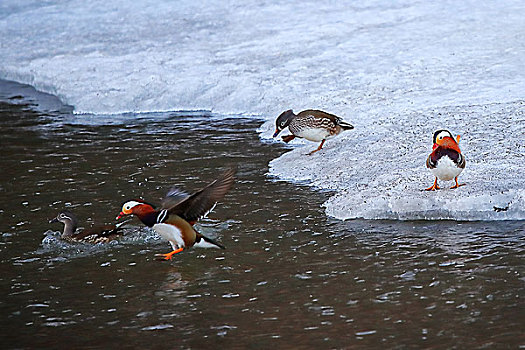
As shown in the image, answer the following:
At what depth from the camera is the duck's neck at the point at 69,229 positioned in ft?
21.4

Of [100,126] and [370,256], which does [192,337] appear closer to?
[370,256]

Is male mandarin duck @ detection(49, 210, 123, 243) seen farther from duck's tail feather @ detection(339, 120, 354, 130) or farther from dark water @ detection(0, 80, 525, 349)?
duck's tail feather @ detection(339, 120, 354, 130)

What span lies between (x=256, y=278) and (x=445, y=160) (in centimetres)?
209

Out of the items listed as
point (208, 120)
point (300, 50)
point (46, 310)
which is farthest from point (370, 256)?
point (300, 50)

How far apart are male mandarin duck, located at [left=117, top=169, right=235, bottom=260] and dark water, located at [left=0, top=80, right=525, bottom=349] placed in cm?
17

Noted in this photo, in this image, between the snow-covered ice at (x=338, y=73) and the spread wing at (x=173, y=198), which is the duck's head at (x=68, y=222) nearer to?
the spread wing at (x=173, y=198)

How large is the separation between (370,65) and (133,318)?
872 cm

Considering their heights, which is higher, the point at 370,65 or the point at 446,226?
the point at 370,65

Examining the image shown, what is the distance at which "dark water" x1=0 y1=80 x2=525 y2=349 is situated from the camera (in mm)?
4688

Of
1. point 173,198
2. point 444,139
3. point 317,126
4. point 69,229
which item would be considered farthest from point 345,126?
point 69,229

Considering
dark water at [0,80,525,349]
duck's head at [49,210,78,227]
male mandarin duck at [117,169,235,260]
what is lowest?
dark water at [0,80,525,349]

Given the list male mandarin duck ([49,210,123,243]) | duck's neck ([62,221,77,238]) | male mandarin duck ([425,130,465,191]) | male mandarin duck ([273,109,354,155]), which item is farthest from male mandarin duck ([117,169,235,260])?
male mandarin duck ([273,109,354,155])

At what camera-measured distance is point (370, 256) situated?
5906 millimetres

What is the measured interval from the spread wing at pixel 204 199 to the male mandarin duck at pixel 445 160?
1.83 meters
